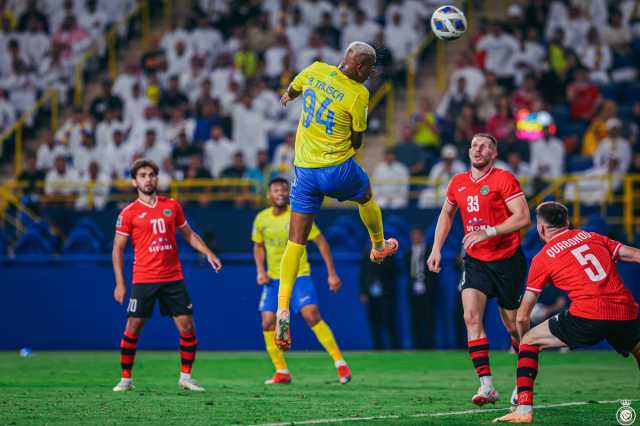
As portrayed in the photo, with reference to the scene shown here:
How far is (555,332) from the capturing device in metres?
9.14

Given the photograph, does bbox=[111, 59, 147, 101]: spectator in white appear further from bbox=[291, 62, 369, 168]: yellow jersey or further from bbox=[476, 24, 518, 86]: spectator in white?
bbox=[291, 62, 369, 168]: yellow jersey

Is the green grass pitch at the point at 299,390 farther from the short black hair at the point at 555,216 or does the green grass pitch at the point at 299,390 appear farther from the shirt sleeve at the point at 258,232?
the shirt sleeve at the point at 258,232

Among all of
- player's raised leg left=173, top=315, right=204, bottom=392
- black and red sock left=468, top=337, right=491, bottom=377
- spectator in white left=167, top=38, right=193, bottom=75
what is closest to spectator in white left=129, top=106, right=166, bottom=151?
spectator in white left=167, top=38, right=193, bottom=75

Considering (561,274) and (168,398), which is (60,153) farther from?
(561,274)

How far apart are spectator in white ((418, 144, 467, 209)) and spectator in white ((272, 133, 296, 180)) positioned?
2.56 m

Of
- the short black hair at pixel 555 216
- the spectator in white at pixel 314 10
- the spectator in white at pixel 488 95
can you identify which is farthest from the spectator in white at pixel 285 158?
the short black hair at pixel 555 216

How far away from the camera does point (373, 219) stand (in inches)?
433

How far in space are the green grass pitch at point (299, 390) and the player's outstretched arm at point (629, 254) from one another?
1258 millimetres

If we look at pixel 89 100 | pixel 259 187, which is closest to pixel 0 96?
pixel 89 100

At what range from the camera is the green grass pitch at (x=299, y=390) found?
383 inches

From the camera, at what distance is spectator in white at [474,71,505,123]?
77.0ft

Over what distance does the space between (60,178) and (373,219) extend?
45.9 ft

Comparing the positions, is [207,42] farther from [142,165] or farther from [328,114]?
[328,114]

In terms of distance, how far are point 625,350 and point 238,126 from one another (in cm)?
1555
